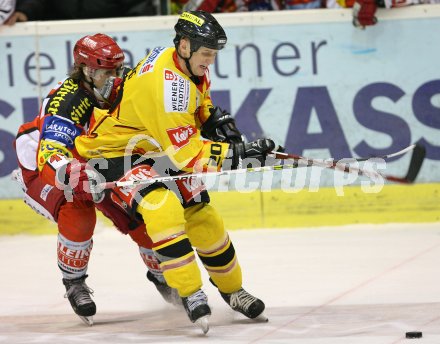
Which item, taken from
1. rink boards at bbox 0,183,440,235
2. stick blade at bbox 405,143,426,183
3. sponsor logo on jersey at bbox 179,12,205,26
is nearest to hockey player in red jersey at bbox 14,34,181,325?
sponsor logo on jersey at bbox 179,12,205,26

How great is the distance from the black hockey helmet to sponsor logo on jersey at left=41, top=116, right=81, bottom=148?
2.24ft

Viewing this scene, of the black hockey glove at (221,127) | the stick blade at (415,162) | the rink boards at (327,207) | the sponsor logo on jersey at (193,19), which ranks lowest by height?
the rink boards at (327,207)

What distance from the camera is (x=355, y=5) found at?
7.00 metres

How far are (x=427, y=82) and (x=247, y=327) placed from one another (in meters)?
2.93

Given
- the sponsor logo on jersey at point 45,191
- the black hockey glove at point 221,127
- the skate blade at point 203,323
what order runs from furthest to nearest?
the sponsor logo on jersey at point 45,191, the black hockey glove at point 221,127, the skate blade at point 203,323

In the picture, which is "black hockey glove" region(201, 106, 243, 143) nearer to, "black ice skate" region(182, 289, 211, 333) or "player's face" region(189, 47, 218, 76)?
"player's face" region(189, 47, 218, 76)

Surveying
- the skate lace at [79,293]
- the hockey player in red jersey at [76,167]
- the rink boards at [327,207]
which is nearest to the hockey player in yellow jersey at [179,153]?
the hockey player in red jersey at [76,167]

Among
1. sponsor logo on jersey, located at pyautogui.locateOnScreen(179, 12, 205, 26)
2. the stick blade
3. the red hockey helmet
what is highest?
sponsor logo on jersey, located at pyautogui.locateOnScreen(179, 12, 205, 26)

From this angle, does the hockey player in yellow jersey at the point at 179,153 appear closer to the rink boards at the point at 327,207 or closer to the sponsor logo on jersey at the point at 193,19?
the sponsor logo on jersey at the point at 193,19

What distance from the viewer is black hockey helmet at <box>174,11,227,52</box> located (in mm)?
4719

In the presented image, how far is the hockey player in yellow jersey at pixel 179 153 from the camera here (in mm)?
4652

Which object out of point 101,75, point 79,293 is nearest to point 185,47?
point 101,75

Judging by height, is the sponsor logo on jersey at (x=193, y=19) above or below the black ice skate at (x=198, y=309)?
above

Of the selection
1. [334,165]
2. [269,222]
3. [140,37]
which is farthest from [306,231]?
[334,165]
